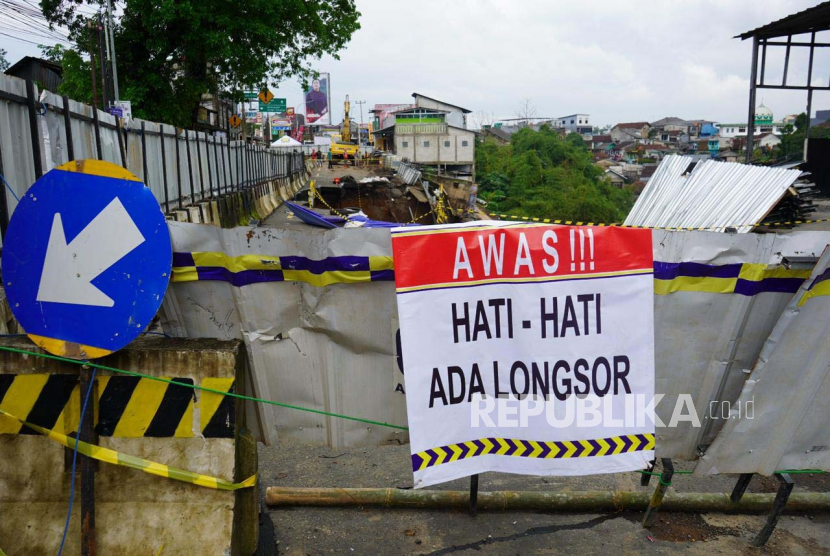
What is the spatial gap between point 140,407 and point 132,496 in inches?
17.2

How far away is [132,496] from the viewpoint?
341cm

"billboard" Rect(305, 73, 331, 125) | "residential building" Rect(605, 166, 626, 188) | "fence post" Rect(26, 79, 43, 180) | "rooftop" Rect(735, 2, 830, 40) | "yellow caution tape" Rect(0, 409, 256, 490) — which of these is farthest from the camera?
"billboard" Rect(305, 73, 331, 125)

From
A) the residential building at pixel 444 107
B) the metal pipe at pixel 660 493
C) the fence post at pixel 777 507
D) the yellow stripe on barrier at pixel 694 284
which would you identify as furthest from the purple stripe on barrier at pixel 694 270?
the residential building at pixel 444 107

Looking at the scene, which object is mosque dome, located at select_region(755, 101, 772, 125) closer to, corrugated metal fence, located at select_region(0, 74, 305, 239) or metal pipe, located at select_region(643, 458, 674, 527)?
corrugated metal fence, located at select_region(0, 74, 305, 239)

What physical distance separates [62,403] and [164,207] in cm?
1014

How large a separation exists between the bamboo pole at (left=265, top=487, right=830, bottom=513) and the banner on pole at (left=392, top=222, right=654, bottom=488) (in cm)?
96

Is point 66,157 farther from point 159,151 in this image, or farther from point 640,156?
point 640,156

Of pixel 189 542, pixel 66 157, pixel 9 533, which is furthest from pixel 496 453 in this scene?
pixel 66 157

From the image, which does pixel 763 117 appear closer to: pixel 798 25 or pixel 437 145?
pixel 437 145

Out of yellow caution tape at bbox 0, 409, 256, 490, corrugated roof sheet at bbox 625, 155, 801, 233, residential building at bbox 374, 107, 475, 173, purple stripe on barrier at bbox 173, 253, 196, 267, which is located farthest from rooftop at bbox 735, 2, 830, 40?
residential building at bbox 374, 107, 475, 173

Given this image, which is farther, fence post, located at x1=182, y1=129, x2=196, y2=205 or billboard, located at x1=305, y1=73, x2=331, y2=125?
billboard, located at x1=305, y1=73, x2=331, y2=125

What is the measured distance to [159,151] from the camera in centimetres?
1305

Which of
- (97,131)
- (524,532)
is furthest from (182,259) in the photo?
(97,131)

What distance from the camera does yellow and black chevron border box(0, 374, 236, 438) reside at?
3.38 m
